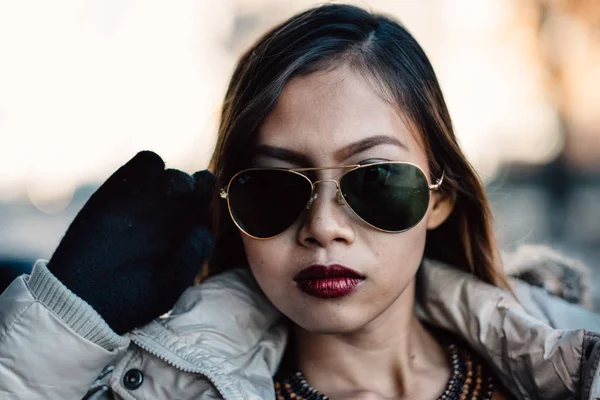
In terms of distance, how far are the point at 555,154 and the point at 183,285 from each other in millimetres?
4911

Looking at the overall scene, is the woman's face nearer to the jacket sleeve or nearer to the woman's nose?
the woman's nose

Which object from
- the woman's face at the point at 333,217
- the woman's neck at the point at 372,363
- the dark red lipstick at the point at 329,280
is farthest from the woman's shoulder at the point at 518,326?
the dark red lipstick at the point at 329,280

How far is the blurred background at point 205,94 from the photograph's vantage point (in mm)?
3818

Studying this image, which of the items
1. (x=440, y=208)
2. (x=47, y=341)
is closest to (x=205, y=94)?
(x=440, y=208)

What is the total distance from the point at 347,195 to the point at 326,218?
76 mm

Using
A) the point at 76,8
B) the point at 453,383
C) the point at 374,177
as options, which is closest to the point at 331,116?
the point at 374,177

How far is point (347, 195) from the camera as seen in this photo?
5.21ft

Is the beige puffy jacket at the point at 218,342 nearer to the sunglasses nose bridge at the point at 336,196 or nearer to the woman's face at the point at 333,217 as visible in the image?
the woman's face at the point at 333,217

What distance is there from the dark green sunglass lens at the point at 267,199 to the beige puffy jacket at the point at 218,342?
28 cm

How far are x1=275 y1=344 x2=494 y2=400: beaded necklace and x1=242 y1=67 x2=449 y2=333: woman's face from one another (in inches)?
9.1

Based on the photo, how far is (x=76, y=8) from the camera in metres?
4.36

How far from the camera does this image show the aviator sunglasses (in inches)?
62.5

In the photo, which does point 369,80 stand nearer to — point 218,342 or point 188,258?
point 188,258

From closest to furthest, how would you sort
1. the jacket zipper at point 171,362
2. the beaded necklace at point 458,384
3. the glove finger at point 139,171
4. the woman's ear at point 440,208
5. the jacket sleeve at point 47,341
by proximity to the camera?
the jacket sleeve at point 47,341 < the jacket zipper at point 171,362 < the glove finger at point 139,171 < the beaded necklace at point 458,384 < the woman's ear at point 440,208
